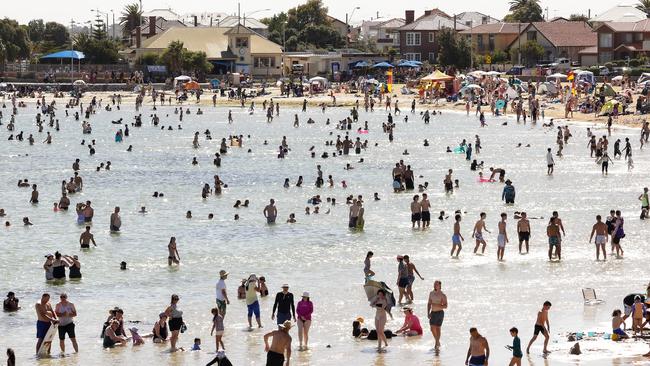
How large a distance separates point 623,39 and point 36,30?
104 m

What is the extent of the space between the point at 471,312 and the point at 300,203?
20.5m

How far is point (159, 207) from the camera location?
45.1m

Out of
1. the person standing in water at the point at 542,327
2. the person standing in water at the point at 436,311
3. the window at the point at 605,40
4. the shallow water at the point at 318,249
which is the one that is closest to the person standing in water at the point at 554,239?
the shallow water at the point at 318,249

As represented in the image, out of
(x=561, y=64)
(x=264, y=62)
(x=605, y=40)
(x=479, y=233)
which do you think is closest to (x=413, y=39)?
(x=264, y=62)

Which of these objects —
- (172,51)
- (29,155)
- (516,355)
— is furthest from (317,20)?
(516,355)

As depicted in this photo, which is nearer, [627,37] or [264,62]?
[627,37]

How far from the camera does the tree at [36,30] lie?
187125 millimetres

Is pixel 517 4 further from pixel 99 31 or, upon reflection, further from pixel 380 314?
pixel 380 314

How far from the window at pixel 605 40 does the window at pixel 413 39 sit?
26041 mm

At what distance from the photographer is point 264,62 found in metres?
128

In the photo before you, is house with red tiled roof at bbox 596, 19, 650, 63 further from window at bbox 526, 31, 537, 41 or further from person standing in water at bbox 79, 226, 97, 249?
person standing in water at bbox 79, 226, 97, 249

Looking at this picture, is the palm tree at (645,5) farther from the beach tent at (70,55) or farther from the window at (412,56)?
the beach tent at (70,55)

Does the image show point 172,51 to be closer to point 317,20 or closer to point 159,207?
point 317,20

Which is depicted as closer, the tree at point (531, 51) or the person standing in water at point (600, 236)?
the person standing in water at point (600, 236)
